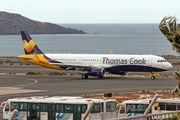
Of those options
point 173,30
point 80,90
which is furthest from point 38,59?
point 173,30

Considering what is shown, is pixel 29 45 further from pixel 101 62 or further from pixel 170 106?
pixel 170 106

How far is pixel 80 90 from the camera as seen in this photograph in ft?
201

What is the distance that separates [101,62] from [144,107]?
45.4 meters

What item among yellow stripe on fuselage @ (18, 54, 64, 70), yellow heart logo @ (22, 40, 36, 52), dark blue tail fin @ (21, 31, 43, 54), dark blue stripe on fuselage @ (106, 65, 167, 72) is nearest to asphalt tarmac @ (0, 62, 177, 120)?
dark blue stripe on fuselage @ (106, 65, 167, 72)

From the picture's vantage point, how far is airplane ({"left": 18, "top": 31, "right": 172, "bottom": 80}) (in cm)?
7506

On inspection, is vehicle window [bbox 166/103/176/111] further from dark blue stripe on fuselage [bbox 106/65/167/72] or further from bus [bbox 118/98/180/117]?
dark blue stripe on fuselage [bbox 106/65/167/72]

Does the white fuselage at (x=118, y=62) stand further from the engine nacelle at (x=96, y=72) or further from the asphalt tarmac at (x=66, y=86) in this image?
the asphalt tarmac at (x=66, y=86)

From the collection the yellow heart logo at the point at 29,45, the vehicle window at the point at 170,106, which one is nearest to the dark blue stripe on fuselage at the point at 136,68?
the yellow heart logo at the point at 29,45

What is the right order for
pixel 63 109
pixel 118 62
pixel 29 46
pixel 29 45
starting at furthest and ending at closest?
pixel 29 45 < pixel 29 46 < pixel 118 62 < pixel 63 109

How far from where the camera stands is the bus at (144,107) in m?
32.7

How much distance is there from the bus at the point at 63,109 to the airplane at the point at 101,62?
140 ft

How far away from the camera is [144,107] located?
3325cm

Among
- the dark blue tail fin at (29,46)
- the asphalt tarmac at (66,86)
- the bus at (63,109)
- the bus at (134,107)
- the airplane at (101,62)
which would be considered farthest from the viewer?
the dark blue tail fin at (29,46)

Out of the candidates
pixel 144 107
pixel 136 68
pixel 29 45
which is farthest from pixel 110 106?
pixel 29 45
